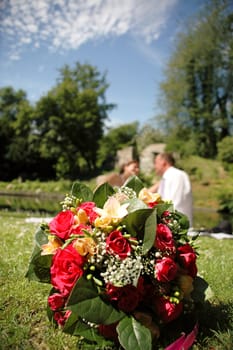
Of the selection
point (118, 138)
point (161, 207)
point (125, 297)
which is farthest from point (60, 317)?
point (118, 138)

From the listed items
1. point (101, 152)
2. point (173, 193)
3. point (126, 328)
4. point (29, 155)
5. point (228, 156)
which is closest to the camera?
point (126, 328)

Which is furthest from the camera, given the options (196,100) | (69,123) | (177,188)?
(69,123)

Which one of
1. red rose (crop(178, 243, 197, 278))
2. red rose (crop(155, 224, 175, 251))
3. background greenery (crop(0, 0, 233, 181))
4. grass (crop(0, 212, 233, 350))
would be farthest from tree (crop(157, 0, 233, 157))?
red rose (crop(155, 224, 175, 251))

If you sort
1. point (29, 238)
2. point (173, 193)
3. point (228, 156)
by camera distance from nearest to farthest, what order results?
1. point (29, 238)
2. point (173, 193)
3. point (228, 156)

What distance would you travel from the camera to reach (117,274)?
1.67 metres

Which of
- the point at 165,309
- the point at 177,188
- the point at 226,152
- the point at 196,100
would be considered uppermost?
the point at 196,100

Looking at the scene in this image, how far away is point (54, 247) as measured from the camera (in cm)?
190

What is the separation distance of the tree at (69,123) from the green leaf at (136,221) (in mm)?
32921

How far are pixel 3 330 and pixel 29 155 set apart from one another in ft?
117

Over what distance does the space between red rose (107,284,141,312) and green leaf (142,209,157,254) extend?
0.66 ft

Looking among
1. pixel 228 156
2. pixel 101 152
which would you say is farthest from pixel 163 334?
pixel 101 152

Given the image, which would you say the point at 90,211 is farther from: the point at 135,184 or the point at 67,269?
the point at 135,184

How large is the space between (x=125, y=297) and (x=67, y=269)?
314 mm

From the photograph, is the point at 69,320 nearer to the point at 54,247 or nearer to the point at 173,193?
the point at 54,247
